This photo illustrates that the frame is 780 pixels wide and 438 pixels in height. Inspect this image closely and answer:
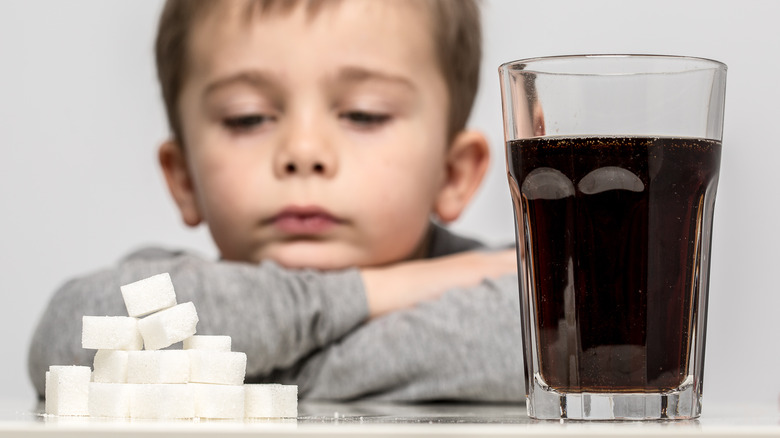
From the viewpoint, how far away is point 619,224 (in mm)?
677

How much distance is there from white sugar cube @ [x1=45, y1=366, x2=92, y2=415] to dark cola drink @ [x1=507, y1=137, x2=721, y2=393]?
0.31 metres

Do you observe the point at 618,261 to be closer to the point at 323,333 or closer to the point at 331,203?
the point at 323,333

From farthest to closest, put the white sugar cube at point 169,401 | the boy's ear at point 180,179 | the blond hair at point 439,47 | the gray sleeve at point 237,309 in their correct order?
the boy's ear at point 180,179 < the blond hair at point 439,47 < the gray sleeve at point 237,309 < the white sugar cube at point 169,401

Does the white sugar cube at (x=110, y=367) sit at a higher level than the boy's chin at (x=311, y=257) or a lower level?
higher

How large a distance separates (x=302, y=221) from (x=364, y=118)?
19 centimetres

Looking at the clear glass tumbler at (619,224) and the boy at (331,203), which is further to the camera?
the boy at (331,203)

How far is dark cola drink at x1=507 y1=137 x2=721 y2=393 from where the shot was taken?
2.21ft

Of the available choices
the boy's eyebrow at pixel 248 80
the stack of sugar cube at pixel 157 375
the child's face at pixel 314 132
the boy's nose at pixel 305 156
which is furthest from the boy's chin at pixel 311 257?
the stack of sugar cube at pixel 157 375

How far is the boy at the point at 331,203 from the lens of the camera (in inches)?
50.4

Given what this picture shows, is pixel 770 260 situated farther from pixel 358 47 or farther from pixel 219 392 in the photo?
pixel 219 392

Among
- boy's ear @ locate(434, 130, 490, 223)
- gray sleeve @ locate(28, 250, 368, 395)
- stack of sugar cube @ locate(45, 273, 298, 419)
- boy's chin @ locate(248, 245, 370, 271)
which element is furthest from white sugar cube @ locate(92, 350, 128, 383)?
boy's ear @ locate(434, 130, 490, 223)

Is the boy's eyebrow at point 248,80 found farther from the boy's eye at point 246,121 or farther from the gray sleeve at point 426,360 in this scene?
the gray sleeve at point 426,360

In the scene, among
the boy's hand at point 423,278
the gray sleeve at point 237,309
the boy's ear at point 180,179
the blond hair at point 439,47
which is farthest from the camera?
the boy's ear at point 180,179

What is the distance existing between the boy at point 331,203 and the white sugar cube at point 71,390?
552 millimetres
